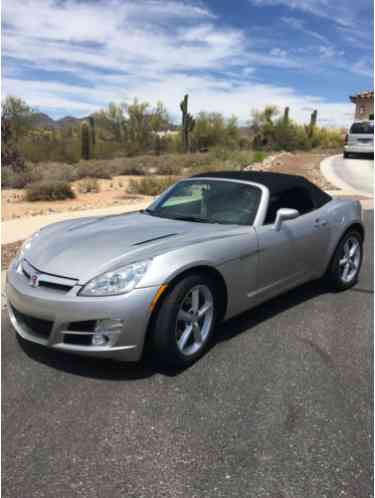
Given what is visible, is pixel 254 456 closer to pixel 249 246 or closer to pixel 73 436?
pixel 73 436

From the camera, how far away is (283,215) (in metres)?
4.03

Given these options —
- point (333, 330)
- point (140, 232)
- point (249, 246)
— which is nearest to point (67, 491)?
point (140, 232)

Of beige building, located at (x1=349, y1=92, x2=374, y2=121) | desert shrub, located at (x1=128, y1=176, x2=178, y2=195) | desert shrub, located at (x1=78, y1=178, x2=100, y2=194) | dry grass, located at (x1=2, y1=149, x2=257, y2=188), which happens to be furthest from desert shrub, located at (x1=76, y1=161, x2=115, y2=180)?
beige building, located at (x1=349, y1=92, x2=374, y2=121)

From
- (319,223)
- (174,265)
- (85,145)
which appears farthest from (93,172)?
(174,265)

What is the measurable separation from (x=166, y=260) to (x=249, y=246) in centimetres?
92

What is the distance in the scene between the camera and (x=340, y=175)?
20.7m

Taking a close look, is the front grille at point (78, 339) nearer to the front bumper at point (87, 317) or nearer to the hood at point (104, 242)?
the front bumper at point (87, 317)

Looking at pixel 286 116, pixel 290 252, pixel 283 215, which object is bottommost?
pixel 290 252

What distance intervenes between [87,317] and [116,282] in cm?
30

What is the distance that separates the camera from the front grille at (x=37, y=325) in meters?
3.10

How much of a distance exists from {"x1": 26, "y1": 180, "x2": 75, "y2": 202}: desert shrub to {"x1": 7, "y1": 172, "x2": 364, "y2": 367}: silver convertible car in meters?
9.83

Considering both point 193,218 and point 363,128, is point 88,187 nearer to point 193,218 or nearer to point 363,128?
point 193,218

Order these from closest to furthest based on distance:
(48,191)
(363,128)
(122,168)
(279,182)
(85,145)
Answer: (279,182), (48,191), (122,168), (363,128), (85,145)

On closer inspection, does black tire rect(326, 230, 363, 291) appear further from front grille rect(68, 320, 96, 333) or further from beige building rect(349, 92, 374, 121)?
beige building rect(349, 92, 374, 121)
